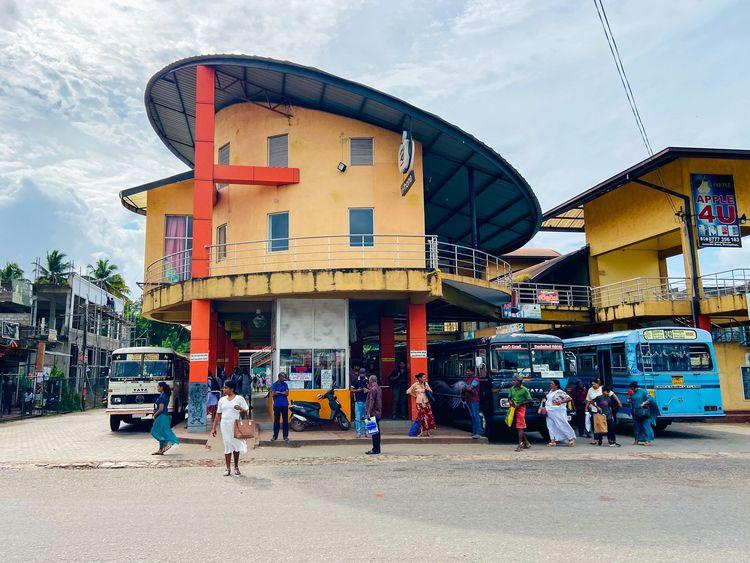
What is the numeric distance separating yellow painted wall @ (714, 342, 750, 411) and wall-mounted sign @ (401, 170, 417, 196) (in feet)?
51.3

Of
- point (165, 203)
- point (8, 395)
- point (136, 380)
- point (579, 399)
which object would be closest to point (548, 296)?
point (579, 399)

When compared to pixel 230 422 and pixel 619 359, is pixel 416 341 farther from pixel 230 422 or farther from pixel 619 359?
pixel 230 422

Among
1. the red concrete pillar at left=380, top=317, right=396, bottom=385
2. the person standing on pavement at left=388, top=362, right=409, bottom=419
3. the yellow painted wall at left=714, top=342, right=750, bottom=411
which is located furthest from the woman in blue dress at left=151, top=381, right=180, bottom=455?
the yellow painted wall at left=714, top=342, right=750, bottom=411

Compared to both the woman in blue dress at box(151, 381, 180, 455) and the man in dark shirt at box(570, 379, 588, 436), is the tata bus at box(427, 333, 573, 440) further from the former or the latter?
the woman in blue dress at box(151, 381, 180, 455)

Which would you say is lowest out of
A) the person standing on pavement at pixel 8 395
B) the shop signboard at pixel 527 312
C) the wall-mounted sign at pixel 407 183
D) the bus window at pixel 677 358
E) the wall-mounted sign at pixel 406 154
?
the person standing on pavement at pixel 8 395

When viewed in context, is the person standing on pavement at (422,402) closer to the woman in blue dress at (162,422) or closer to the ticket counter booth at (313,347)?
the ticket counter booth at (313,347)

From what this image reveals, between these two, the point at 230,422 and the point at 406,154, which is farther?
the point at 406,154

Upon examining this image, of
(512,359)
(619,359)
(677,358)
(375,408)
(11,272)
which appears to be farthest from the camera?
(11,272)

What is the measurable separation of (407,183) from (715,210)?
1637 cm

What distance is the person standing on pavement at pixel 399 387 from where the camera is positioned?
21.4 meters

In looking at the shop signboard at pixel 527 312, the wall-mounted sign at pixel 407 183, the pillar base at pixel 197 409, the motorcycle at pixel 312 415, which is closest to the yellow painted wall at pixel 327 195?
the wall-mounted sign at pixel 407 183

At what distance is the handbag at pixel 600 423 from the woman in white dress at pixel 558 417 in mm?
622

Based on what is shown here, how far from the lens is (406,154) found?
1898cm

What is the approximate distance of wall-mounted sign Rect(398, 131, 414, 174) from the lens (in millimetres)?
18984
